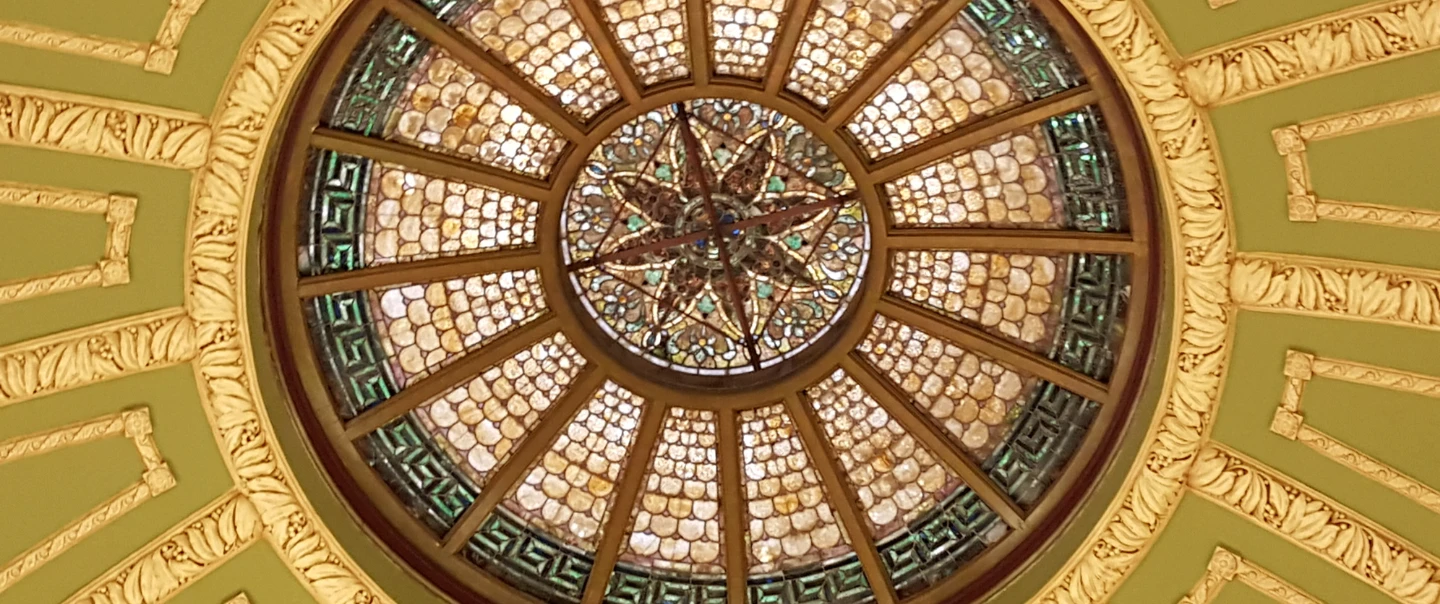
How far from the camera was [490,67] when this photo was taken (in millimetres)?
10148

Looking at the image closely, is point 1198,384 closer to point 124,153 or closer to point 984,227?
point 984,227

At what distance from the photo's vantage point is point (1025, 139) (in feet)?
34.4

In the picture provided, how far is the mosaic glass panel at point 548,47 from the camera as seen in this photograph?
10.1 metres

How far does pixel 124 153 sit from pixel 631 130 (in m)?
4.34

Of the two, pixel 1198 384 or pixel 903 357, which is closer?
pixel 1198 384

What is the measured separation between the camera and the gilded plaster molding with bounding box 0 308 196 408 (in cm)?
838

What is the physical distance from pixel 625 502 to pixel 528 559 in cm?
99

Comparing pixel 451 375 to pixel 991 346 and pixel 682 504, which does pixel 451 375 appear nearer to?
pixel 682 504

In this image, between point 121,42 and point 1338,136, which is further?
point 1338,136

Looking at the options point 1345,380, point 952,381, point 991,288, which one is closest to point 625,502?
point 952,381

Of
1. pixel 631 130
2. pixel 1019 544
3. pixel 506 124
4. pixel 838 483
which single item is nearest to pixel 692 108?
pixel 631 130

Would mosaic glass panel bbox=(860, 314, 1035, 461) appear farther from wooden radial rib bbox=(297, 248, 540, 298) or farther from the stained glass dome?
wooden radial rib bbox=(297, 248, 540, 298)

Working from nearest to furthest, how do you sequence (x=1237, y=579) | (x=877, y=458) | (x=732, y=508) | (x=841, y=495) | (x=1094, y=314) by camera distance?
(x=1237, y=579) → (x=1094, y=314) → (x=841, y=495) → (x=732, y=508) → (x=877, y=458)

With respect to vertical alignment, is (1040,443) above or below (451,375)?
below
